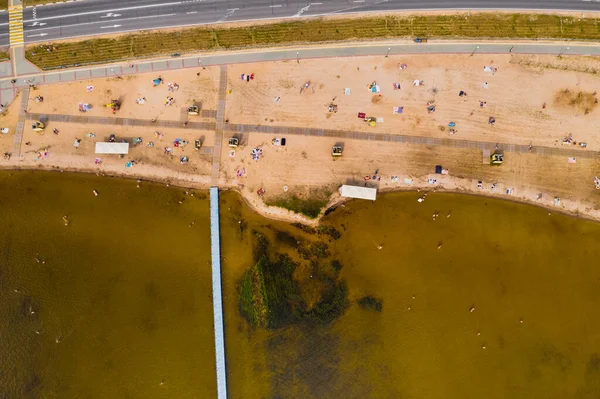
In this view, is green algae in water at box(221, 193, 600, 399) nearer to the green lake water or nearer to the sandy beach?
the green lake water

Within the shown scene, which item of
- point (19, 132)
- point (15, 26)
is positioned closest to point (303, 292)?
point (19, 132)

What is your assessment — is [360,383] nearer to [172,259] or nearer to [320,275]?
[320,275]

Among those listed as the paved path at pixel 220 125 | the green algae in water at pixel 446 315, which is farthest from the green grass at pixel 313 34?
the green algae in water at pixel 446 315

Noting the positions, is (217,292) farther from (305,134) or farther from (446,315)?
(446,315)

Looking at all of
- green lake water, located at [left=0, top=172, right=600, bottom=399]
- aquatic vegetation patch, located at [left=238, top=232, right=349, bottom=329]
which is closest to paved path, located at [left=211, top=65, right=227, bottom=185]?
green lake water, located at [left=0, top=172, right=600, bottom=399]

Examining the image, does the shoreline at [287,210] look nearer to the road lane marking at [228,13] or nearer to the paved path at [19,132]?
the paved path at [19,132]
